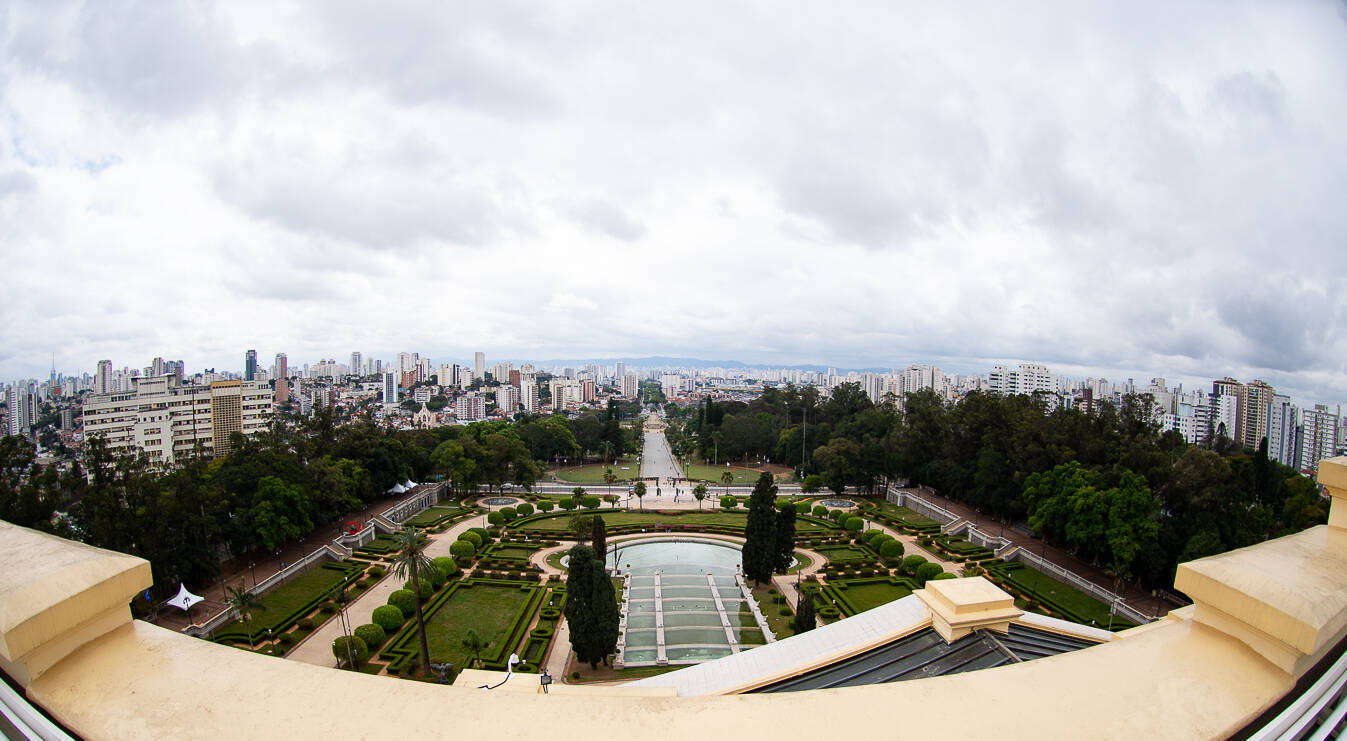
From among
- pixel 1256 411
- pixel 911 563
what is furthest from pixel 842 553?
pixel 1256 411

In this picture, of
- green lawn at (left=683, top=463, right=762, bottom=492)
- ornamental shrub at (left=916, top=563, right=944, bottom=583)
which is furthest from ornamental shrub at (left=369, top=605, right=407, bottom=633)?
green lawn at (left=683, top=463, right=762, bottom=492)

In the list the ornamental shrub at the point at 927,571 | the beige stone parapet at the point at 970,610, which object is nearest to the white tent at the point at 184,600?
the beige stone parapet at the point at 970,610

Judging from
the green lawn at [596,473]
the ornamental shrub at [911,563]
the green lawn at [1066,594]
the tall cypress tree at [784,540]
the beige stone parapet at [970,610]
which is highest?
the beige stone parapet at [970,610]

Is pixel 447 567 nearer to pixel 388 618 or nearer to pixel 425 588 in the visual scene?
pixel 425 588

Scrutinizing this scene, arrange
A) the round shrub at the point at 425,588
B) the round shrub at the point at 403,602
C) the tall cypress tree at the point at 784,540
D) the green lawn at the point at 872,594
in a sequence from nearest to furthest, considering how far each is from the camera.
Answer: the round shrub at the point at 403,602
the round shrub at the point at 425,588
the green lawn at the point at 872,594
the tall cypress tree at the point at 784,540

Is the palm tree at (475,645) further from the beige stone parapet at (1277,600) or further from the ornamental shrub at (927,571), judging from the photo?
the beige stone parapet at (1277,600)

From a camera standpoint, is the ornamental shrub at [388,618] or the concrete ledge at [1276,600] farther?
the ornamental shrub at [388,618]
